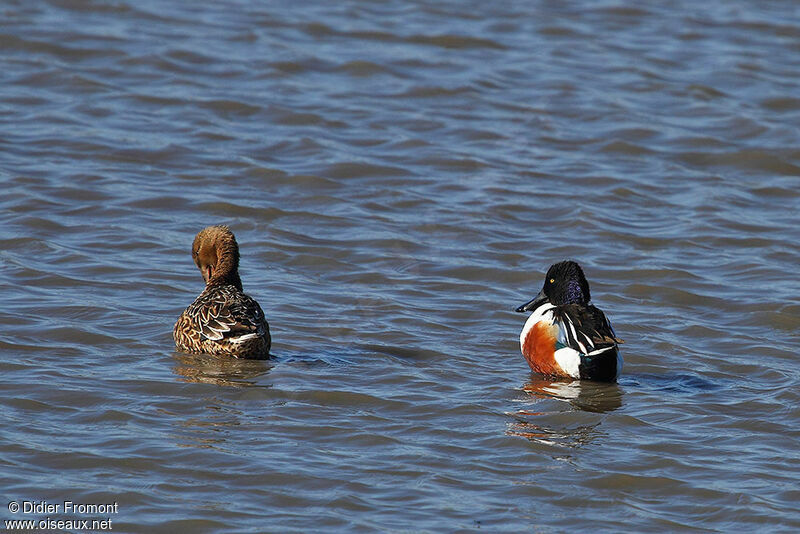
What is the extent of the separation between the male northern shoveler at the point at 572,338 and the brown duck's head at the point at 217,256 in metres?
2.07

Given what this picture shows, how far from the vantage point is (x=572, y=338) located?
8.75 meters

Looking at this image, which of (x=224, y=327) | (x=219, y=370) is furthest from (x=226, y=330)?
(x=219, y=370)

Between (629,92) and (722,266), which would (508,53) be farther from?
(722,266)

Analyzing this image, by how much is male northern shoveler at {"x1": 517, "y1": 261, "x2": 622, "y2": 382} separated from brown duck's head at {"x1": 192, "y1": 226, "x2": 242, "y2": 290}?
2.07 meters

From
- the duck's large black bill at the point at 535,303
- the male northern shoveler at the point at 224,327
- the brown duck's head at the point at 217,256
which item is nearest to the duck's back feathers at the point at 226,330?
the male northern shoveler at the point at 224,327

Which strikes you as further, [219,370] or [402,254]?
[402,254]

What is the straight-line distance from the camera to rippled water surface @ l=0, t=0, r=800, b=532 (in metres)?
6.86

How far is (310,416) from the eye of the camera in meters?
7.64

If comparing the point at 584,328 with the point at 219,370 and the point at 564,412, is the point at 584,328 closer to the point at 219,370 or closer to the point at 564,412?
the point at 564,412

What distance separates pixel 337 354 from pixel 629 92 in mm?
7936

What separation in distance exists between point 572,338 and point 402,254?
8.58ft

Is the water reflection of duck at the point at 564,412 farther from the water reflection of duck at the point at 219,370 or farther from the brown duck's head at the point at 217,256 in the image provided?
the brown duck's head at the point at 217,256

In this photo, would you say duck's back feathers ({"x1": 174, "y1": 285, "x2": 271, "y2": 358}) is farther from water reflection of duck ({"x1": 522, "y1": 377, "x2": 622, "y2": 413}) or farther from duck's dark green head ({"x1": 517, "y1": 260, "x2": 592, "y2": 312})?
duck's dark green head ({"x1": 517, "y1": 260, "x2": 592, "y2": 312})

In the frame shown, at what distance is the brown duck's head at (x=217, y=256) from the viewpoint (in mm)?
9383
